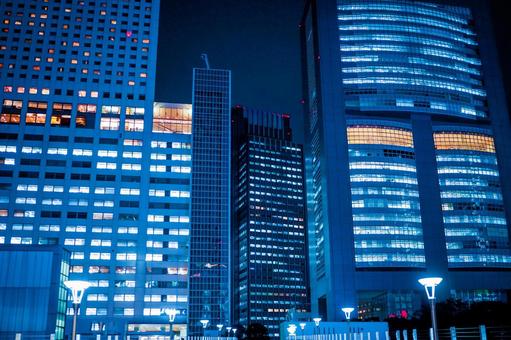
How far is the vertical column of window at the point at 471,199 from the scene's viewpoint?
147125 millimetres

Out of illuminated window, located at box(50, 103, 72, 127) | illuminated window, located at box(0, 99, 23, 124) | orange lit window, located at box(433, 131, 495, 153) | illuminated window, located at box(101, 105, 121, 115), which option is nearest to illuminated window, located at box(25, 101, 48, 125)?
illuminated window, located at box(50, 103, 72, 127)

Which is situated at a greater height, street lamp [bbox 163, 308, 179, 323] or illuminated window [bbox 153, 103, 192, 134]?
illuminated window [bbox 153, 103, 192, 134]

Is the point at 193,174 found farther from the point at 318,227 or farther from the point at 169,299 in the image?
the point at 318,227

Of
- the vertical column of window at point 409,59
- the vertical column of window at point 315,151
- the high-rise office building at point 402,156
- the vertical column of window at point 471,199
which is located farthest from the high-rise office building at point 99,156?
the vertical column of window at point 471,199

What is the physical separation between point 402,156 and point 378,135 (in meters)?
9.47

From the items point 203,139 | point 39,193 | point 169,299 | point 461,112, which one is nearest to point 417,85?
point 461,112

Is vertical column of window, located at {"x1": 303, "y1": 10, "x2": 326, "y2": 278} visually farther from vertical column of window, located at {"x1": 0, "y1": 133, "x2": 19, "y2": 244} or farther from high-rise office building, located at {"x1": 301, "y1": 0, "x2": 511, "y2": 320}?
vertical column of window, located at {"x1": 0, "y1": 133, "x2": 19, "y2": 244}

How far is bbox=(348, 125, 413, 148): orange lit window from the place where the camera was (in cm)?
15334

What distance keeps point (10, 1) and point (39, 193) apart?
5935 centimetres

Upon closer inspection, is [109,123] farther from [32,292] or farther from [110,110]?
[32,292]

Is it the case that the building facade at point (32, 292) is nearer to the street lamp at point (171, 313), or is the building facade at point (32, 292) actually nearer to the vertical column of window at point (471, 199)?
the street lamp at point (171, 313)

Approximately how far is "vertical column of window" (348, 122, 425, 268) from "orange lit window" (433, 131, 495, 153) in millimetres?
9881

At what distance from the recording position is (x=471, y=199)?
500ft

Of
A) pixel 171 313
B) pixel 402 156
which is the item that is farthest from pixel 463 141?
pixel 171 313
